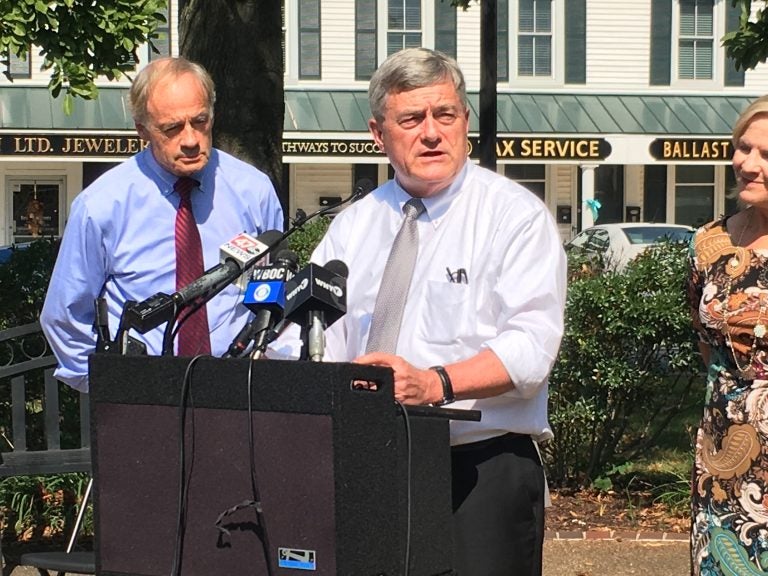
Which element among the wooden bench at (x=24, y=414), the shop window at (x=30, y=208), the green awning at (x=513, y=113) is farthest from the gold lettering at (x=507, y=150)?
the wooden bench at (x=24, y=414)

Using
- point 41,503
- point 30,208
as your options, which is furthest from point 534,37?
point 41,503

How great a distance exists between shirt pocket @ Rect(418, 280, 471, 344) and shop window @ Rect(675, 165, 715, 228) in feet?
88.7

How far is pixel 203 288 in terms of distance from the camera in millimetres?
2648

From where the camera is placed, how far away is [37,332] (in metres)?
5.46

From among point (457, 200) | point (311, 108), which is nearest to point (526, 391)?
point (457, 200)

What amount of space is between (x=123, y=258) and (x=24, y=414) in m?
2.09

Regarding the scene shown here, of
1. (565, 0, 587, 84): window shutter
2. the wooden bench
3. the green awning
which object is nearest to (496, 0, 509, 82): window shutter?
the green awning

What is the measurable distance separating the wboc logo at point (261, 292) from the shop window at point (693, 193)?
90.2ft

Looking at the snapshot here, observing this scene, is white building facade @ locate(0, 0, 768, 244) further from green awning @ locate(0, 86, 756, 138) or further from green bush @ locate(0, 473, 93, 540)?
green bush @ locate(0, 473, 93, 540)

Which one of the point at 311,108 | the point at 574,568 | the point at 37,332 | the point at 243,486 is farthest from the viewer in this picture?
the point at 311,108

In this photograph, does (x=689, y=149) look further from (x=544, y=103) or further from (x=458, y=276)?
(x=458, y=276)

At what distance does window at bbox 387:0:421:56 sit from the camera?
27438 mm

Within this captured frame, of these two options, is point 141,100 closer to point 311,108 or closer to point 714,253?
point 714,253

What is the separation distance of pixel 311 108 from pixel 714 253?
2342 cm
